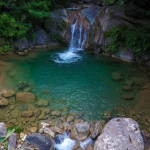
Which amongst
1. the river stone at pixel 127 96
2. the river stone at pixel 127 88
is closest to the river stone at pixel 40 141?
the river stone at pixel 127 96

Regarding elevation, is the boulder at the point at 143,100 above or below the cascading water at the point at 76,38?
below

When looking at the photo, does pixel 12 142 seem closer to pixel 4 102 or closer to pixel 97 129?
pixel 4 102

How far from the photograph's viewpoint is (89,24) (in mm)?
10391

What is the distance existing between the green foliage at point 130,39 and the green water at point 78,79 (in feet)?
2.77

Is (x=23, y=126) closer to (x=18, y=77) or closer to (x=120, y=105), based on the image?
(x=18, y=77)

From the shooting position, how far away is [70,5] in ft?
40.7

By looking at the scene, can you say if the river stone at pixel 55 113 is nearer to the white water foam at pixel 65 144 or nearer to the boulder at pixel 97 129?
the white water foam at pixel 65 144

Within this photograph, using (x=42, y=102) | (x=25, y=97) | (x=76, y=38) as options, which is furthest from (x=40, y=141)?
(x=76, y=38)

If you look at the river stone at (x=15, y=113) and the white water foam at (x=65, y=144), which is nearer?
the white water foam at (x=65, y=144)

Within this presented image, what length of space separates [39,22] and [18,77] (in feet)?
15.6

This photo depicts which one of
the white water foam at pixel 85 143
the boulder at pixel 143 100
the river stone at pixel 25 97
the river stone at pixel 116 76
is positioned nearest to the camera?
the white water foam at pixel 85 143

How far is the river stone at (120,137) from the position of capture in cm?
384

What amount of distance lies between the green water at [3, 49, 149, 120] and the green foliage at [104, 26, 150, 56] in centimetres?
84

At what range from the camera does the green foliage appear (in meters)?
8.48
